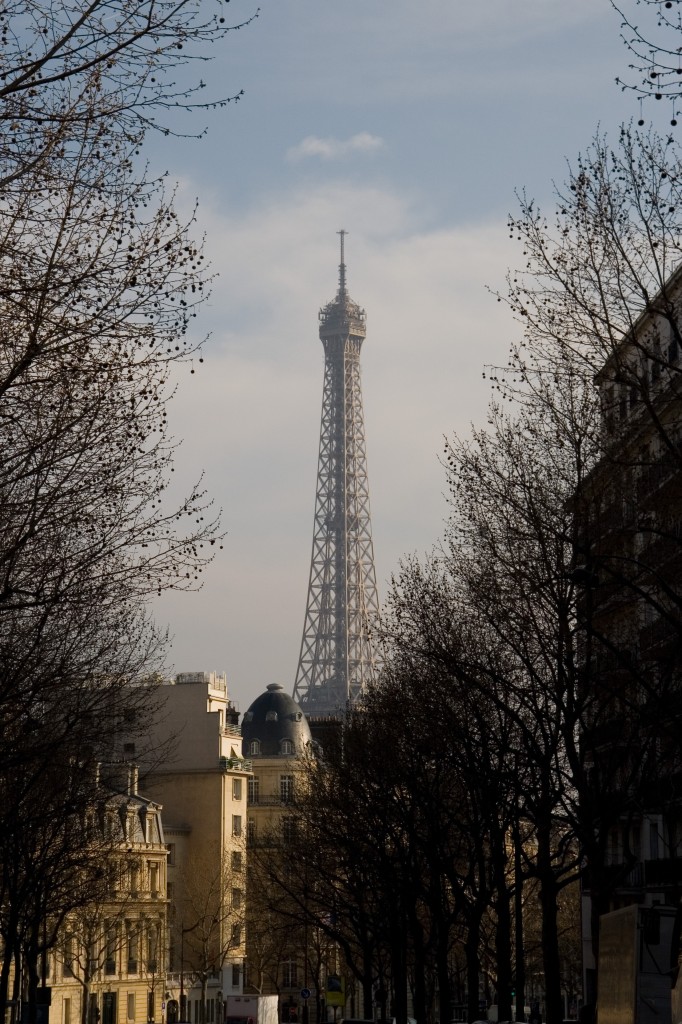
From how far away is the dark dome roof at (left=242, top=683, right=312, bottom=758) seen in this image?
451 feet

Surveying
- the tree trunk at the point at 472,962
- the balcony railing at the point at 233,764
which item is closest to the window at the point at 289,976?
the balcony railing at the point at 233,764

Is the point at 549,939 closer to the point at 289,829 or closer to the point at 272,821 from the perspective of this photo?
the point at 289,829

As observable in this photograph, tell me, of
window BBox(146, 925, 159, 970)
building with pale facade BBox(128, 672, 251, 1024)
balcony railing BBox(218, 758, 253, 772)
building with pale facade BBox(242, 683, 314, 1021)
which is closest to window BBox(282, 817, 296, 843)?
building with pale facade BBox(242, 683, 314, 1021)

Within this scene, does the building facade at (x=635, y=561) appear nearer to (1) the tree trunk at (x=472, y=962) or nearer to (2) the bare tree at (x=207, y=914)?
(1) the tree trunk at (x=472, y=962)

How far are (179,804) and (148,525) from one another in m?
90.6

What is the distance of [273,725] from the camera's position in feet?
456

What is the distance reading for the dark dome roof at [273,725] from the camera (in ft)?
451

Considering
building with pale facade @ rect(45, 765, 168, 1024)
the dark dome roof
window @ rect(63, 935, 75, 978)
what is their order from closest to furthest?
1. window @ rect(63, 935, 75, 978)
2. building with pale facade @ rect(45, 765, 168, 1024)
3. the dark dome roof

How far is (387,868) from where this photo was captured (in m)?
53.3

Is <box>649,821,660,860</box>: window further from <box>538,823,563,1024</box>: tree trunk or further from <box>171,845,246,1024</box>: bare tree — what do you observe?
<box>171,845,246,1024</box>: bare tree

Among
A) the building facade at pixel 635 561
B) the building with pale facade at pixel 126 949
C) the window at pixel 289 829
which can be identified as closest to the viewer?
the building facade at pixel 635 561

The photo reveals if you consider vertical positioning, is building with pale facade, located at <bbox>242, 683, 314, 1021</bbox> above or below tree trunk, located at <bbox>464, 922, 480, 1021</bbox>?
above

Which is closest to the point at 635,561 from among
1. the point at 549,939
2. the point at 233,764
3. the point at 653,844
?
the point at 549,939

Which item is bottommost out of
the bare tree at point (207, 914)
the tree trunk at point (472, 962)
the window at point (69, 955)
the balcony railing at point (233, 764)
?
the tree trunk at point (472, 962)
